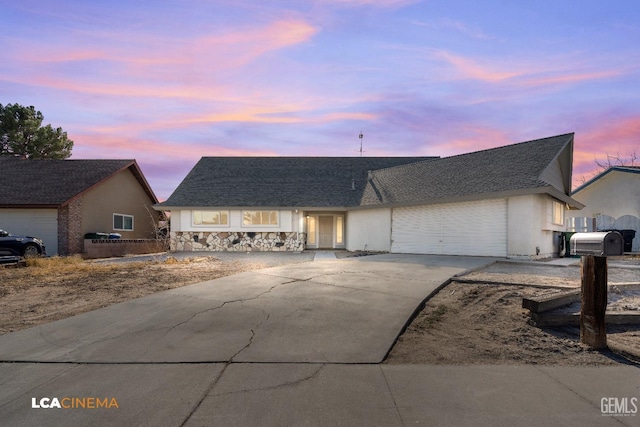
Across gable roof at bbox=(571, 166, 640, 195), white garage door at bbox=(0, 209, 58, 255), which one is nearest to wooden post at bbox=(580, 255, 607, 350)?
white garage door at bbox=(0, 209, 58, 255)

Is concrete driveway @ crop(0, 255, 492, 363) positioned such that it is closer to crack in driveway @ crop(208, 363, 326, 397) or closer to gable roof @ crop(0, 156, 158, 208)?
crack in driveway @ crop(208, 363, 326, 397)

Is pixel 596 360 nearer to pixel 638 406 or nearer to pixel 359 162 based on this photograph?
pixel 638 406

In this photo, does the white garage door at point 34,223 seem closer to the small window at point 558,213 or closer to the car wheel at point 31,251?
the car wheel at point 31,251

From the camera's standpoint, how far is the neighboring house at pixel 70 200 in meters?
20.2

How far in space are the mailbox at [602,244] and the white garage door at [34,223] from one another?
24019mm

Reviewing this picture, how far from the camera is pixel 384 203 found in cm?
1967

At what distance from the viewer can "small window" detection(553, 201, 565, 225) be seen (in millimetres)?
16812

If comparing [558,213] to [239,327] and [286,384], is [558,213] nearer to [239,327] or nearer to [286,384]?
[239,327]

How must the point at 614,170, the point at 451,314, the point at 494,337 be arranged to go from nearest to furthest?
the point at 494,337 → the point at 451,314 → the point at 614,170

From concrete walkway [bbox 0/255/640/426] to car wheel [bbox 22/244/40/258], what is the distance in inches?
497

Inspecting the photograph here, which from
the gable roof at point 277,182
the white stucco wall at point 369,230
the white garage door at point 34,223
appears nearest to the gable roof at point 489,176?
the white stucco wall at point 369,230

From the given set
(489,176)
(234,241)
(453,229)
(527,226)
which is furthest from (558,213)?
(234,241)

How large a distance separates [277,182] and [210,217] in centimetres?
512

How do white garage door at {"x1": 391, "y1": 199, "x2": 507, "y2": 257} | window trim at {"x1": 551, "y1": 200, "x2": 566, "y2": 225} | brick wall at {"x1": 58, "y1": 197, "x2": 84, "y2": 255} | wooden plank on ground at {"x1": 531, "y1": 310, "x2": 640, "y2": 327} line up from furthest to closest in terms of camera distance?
brick wall at {"x1": 58, "y1": 197, "x2": 84, "y2": 255}, window trim at {"x1": 551, "y1": 200, "x2": 566, "y2": 225}, white garage door at {"x1": 391, "y1": 199, "x2": 507, "y2": 257}, wooden plank on ground at {"x1": 531, "y1": 310, "x2": 640, "y2": 327}
